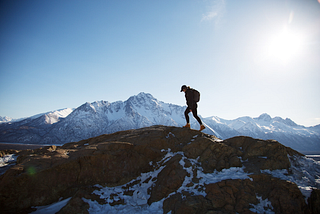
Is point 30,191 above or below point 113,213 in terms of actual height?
above

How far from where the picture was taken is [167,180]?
857 cm

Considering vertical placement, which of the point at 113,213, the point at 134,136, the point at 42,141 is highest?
the point at 134,136

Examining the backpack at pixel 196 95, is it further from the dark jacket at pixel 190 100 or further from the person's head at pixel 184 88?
the person's head at pixel 184 88

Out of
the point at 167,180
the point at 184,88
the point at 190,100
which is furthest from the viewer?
the point at 184,88

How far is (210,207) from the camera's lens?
268 inches

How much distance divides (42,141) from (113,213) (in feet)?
787

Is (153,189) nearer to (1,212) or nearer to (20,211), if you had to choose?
(20,211)

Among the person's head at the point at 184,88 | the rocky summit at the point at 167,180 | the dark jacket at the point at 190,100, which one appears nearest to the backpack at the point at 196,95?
the dark jacket at the point at 190,100

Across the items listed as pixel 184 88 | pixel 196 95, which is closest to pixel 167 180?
pixel 196 95

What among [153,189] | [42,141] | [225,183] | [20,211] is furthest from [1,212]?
[42,141]

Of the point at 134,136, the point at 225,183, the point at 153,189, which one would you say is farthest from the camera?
the point at 134,136

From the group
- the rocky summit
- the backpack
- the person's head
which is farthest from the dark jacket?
the rocky summit

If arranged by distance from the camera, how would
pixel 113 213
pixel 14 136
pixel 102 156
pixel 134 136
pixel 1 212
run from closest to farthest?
1. pixel 1 212
2. pixel 113 213
3. pixel 102 156
4. pixel 134 136
5. pixel 14 136

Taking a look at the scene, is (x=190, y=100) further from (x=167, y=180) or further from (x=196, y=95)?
(x=167, y=180)
